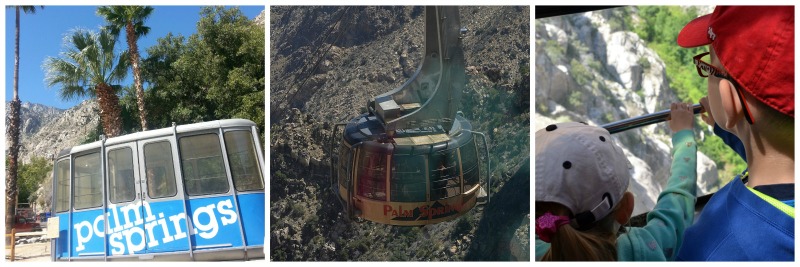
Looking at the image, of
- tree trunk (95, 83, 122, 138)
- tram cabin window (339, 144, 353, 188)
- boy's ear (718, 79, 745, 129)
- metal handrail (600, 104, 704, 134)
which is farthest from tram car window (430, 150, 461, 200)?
tree trunk (95, 83, 122, 138)

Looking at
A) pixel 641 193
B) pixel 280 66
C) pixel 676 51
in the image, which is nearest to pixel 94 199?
pixel 280 66

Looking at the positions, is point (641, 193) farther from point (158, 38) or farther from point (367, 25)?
point (158, 38)

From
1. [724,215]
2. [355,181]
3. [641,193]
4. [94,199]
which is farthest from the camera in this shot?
[94,199]

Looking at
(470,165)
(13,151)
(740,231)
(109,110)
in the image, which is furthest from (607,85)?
(13,151)

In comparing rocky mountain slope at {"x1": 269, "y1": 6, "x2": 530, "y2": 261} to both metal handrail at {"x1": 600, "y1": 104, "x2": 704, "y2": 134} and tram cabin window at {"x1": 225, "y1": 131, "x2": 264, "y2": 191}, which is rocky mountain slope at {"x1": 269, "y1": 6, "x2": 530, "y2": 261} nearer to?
tram cabin window at {"x1": 225, "y1": 131, "x2": 264, "y2": 191}

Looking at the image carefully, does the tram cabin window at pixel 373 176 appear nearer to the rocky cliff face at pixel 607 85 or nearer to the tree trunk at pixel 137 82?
the rocky cliff face at pixel 607 85
